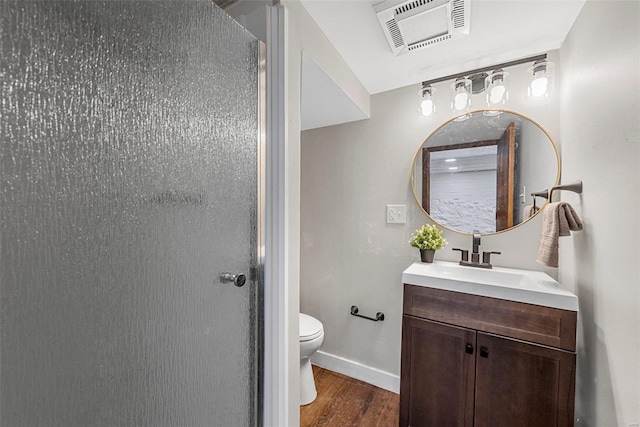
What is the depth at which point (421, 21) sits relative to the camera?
110 cm

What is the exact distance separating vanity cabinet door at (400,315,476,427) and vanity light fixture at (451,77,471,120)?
118cm

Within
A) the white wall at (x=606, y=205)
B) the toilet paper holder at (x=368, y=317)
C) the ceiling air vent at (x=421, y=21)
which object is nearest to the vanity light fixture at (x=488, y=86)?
the white wall at (x=606, y=205)

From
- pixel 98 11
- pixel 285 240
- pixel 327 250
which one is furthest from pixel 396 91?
pixel 98 11

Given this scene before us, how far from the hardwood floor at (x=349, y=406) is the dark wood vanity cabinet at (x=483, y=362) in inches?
9.7

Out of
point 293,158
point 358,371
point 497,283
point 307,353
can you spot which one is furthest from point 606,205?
point 358,371

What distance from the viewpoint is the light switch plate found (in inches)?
66.8

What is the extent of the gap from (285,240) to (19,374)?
71 cm

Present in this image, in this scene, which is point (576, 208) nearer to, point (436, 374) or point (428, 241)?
point (428, 241)

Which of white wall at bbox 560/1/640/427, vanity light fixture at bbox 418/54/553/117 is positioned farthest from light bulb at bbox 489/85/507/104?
white wall at bbox 560/1/640/427

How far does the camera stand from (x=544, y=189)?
1379mm

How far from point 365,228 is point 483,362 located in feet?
3.13

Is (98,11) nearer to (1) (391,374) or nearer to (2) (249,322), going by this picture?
(2) (249,322)

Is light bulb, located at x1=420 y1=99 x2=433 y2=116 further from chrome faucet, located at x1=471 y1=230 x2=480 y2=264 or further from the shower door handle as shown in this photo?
the shower door handle

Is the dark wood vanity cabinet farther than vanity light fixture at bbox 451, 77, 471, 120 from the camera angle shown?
No
